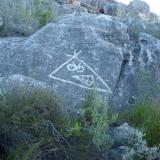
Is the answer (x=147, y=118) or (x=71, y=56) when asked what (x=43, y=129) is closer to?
(x=147, y=118)

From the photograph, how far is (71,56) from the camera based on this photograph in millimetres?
6215

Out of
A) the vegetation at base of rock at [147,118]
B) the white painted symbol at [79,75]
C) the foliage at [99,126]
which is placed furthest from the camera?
the white painted symbol at [79,75]

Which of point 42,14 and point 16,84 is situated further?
point 42,14

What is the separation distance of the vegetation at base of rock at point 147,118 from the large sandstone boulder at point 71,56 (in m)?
0.52

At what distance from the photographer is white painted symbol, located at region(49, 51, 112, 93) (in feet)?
19.3

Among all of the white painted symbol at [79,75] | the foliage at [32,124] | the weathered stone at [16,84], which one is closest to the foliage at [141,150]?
the foliage at [32,124]

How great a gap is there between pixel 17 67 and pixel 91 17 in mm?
1490

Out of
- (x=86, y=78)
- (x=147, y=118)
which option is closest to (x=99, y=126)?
(x=147, y=118)

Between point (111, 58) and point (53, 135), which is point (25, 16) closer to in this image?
point (111, 58)

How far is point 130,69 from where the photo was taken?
20.8 ft

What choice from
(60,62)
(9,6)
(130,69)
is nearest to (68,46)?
(60,62)

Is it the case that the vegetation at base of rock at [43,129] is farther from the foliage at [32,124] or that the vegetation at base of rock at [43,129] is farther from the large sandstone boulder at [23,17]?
the large sandstone boulder at [23,17]

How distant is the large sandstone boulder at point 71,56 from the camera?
19.3 ft

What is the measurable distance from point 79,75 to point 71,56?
0.35 meters
